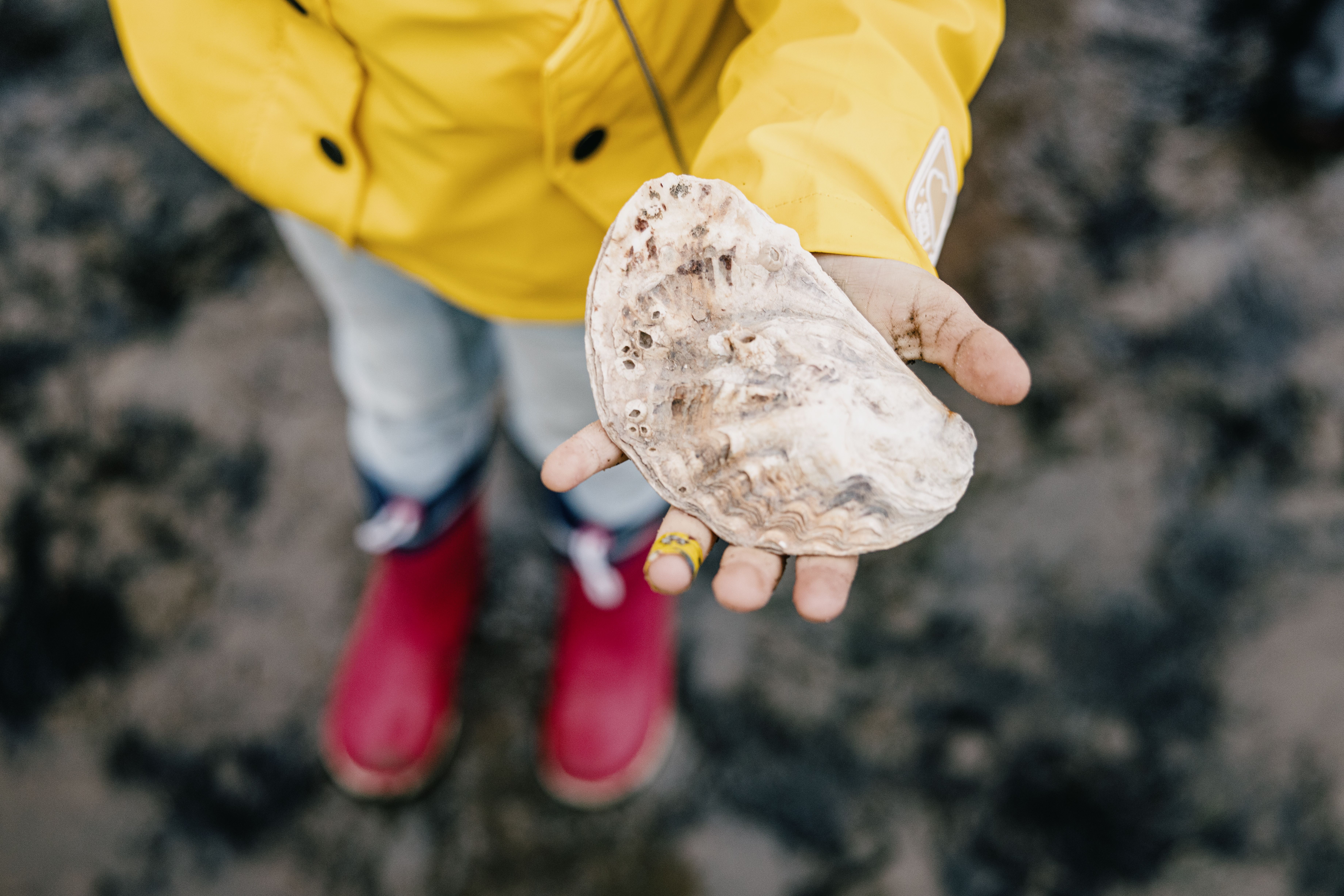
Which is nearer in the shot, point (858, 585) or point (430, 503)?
point (430, 503)

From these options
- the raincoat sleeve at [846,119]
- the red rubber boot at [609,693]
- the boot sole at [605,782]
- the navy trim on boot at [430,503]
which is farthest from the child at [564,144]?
the boot sole at [605,782]

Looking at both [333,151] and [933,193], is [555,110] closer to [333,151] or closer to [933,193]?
[333,151]

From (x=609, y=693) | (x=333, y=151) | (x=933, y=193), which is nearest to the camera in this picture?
(x=933, y=193)

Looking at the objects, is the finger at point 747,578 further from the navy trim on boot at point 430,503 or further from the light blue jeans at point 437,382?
the navy trim on boot at point 430,503

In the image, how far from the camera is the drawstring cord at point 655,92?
38.4 inches

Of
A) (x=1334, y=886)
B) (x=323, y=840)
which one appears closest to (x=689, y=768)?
(x=323, y=840)

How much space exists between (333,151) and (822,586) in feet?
3.08

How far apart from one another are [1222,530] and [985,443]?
66cm

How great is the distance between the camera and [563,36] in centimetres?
98

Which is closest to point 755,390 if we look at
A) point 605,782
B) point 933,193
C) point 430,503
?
point 933,193

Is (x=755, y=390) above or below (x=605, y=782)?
above

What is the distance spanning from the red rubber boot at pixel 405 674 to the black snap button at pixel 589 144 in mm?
1189

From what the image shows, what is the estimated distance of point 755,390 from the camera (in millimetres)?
1065

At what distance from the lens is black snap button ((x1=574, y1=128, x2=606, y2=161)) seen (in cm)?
108
